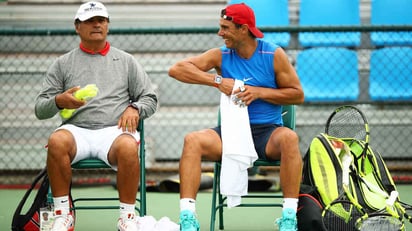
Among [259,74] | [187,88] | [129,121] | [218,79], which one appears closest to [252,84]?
[259,74]

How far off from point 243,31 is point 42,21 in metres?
3.73

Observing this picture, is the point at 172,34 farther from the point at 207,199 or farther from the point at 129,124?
the point at 129,124

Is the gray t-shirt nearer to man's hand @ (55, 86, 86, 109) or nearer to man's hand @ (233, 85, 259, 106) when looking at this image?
man's hand @ (55, 86, 86, 109)

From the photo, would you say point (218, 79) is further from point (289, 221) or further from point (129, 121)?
point (289, 221)

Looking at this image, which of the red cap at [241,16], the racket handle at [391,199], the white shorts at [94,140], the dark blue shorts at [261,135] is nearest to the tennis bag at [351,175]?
the racket handle at [391,199]

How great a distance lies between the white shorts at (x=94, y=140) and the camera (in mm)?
4828

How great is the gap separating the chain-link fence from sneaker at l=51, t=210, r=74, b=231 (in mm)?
2929

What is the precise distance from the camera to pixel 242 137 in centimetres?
482

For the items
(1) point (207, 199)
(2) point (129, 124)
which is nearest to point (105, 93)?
(2) point (129, 124)

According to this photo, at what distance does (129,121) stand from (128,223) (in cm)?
59

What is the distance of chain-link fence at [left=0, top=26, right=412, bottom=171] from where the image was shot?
302 inches

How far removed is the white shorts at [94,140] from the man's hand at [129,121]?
32 mm

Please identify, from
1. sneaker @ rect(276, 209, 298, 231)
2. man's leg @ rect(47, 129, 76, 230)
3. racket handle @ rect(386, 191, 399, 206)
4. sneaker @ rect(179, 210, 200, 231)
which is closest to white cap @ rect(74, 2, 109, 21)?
man's leg @ rect(47, 129, 76, 230)

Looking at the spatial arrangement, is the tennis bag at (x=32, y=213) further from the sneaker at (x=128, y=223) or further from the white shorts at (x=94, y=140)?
the sneaker at (x=128, y=223)
